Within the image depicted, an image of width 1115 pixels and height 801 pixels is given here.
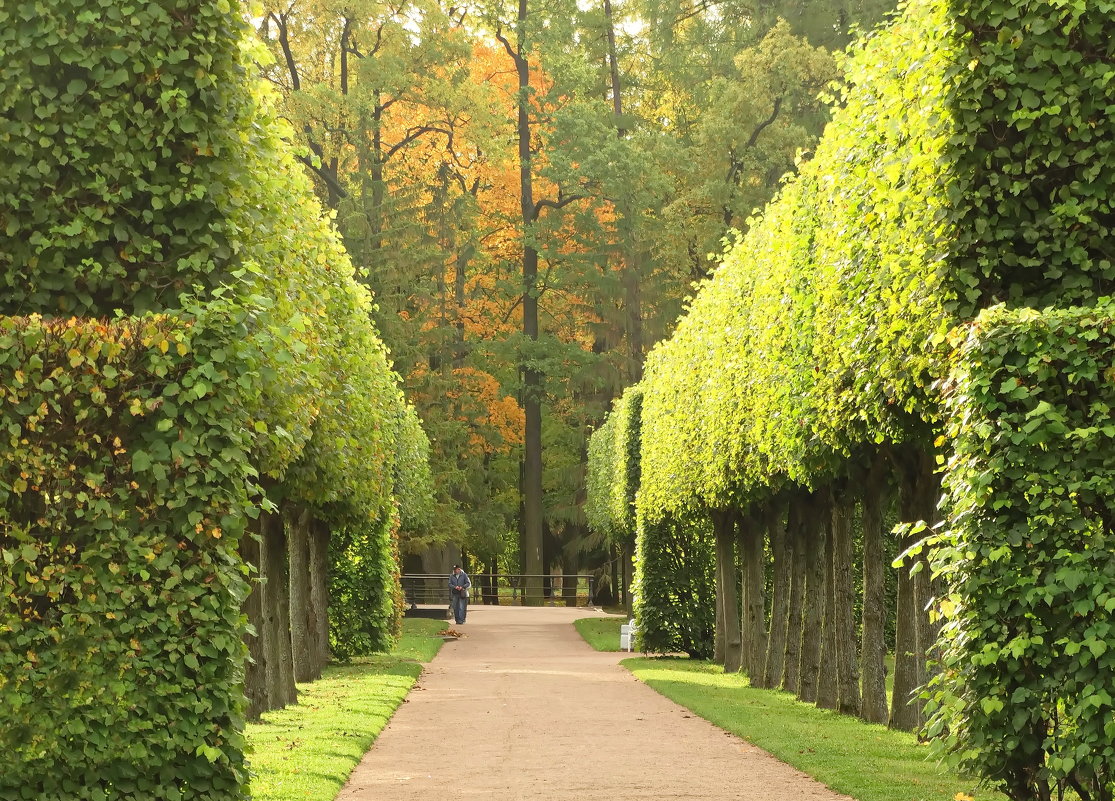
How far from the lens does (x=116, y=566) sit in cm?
867

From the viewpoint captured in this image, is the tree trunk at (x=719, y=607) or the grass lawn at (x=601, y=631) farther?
the grass lawn at (x=601, y=631)

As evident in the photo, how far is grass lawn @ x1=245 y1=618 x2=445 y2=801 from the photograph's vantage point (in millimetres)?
12227

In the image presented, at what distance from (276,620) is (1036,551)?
43.4 ft

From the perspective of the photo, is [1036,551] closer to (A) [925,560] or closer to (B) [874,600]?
(A) [925,560]

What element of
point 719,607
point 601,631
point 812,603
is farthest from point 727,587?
point 601,631

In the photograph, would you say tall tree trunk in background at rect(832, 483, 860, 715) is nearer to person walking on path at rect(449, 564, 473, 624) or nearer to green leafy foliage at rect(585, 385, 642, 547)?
green leafy foliage at rect(585, 385, 642, 547)

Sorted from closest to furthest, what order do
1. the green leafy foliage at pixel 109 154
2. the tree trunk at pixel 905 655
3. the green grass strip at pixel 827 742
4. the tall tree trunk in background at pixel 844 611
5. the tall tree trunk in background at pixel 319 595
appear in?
1. the green leafy foliage at pixel 109 154
2. the green grass strip at pixel 827 742
3. the tree trunk at pixel 905 655
4. the tall tree trunk in background at pixel 844 611
5. the tall tree trunk in background at pixel 319 595

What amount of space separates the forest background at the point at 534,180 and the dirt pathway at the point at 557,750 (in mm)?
25252

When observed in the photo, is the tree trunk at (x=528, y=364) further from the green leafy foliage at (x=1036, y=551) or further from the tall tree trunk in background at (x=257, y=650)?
the green leafy foliage at (x=1036, y=551)

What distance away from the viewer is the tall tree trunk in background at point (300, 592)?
2219 cm

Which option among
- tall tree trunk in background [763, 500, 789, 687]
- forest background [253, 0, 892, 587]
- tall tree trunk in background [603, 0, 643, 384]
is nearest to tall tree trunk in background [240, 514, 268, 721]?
tall tree trunk in background [763, 500, 789, 687]

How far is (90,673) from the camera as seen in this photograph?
8648 millimetres

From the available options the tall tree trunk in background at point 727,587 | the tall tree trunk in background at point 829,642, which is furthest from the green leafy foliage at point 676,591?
the tall tree trunk in background at point 829,642

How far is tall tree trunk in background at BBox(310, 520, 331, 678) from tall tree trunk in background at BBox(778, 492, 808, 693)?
8581 mm
